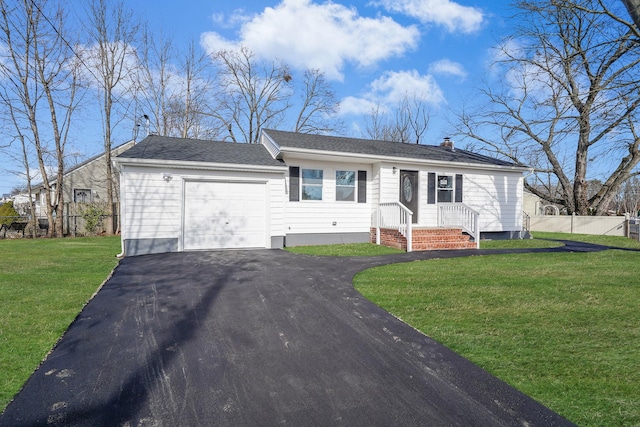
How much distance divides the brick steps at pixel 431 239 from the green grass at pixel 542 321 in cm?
283

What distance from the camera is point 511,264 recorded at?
24.8 feet

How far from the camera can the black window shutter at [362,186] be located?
1177 centimetres

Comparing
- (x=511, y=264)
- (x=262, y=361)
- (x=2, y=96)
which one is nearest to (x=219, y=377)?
(x=262, y=361)

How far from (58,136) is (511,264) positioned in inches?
790

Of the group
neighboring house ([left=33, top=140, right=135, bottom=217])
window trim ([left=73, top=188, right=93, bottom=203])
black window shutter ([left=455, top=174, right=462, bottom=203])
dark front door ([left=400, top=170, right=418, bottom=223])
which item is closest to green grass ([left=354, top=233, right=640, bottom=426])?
dark front door ([left=400, top=170, right=418, bottom=223])

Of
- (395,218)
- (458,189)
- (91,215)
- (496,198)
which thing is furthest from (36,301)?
(496,198)

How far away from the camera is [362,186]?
11.8 metres

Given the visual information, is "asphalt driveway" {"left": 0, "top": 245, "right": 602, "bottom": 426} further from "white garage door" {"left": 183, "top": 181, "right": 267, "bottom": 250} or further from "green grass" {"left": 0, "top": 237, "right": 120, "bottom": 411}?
"white garage door" {"left": 183, "top": 181, "right": 267, "bottom": 250}

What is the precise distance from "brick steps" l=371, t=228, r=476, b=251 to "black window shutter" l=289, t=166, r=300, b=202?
124 inches

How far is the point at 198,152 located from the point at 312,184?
3.77 m

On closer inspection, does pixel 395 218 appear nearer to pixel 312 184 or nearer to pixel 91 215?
pixel 312 184

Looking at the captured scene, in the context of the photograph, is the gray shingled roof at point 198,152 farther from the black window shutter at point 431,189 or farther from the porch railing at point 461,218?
the porch railing at point 461,218

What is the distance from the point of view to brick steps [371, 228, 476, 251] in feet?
33.4

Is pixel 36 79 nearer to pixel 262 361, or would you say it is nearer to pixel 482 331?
pixel 262 361
